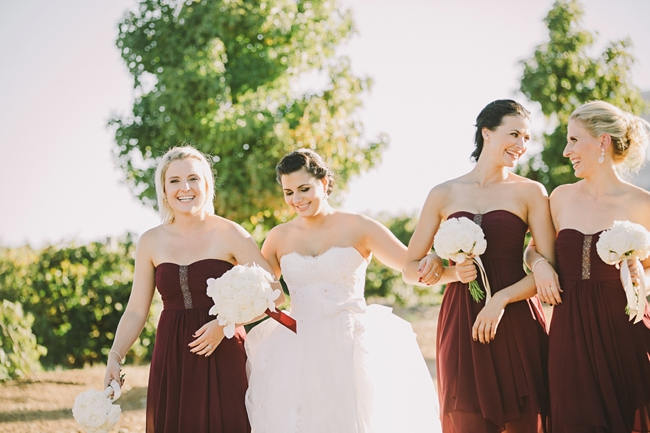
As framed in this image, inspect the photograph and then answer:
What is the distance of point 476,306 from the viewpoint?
14.7 feet

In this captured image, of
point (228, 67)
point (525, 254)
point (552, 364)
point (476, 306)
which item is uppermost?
point (228, 67)

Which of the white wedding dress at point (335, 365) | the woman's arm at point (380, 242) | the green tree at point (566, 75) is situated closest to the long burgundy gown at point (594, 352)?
the white wedding dress at point (335, 365)

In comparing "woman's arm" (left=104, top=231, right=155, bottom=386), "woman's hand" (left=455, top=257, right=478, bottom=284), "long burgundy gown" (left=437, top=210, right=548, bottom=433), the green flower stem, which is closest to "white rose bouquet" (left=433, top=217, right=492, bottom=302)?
"woman's hand" (left=455, top=257, right=478, bottom=284)

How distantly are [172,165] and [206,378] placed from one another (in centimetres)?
147

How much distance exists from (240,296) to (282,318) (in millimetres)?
449

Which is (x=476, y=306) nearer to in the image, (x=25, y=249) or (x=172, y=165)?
(x=172, y=165)

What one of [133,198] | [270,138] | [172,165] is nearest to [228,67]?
[270,138]

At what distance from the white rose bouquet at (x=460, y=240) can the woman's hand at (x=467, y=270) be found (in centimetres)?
3

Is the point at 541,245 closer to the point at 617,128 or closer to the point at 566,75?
the point at 617,128

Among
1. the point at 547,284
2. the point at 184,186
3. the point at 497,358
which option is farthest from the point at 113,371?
the point at 547,284

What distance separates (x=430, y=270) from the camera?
14.6 feet

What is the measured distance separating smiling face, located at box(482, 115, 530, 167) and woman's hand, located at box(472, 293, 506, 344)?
912 millimetres

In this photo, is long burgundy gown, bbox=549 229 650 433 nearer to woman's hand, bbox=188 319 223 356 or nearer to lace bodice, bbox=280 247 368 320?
lace bodice, bbox=280 247 368 320

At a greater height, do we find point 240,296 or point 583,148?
point 583,148
